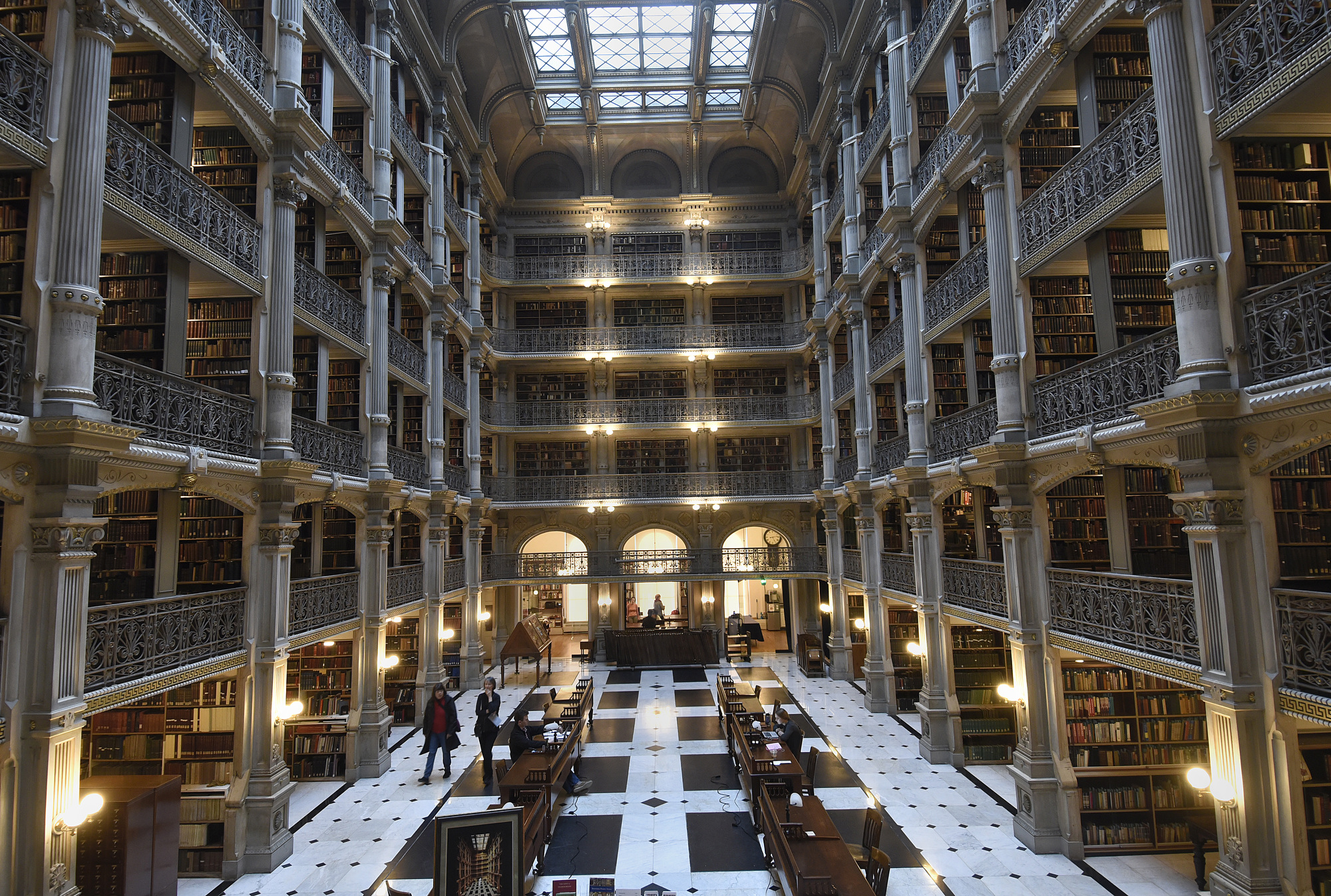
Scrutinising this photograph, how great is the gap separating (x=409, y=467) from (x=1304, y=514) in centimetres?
1206

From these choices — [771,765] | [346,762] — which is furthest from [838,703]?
[346,762]

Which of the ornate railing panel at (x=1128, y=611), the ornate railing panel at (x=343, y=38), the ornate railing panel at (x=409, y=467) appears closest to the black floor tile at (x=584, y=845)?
the ornate railing panel at (x=1128, y=611)

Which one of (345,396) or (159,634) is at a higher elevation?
(345,396)

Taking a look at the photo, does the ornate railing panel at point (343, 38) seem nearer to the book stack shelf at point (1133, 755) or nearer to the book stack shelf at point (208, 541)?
the book stack shelf at point (208, 541)

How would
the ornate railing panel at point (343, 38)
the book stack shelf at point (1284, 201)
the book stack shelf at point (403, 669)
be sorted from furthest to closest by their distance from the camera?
1. the book stack shelf at point (403, 669)
2. the ornate railing panel at point (343, 38)
3. the book stack shelf at point (1284, 201)

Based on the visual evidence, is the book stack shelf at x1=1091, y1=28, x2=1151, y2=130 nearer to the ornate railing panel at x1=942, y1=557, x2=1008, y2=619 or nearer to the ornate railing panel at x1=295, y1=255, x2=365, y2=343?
the ornate railing panel at x1=942, y1=557, x2=1008, y2=619

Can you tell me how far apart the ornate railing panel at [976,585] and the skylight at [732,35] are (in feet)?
42.3

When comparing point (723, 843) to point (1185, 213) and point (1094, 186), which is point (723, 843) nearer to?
point (1185, 213)

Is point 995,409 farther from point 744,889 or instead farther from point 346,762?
point 346,762

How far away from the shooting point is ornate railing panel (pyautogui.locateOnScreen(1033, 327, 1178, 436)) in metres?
6.02

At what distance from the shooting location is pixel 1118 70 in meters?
7.61

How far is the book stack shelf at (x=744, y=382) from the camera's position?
21172 mm

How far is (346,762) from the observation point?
1041 centimetres

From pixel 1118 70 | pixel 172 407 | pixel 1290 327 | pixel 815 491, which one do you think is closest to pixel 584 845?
pixel 172 407
